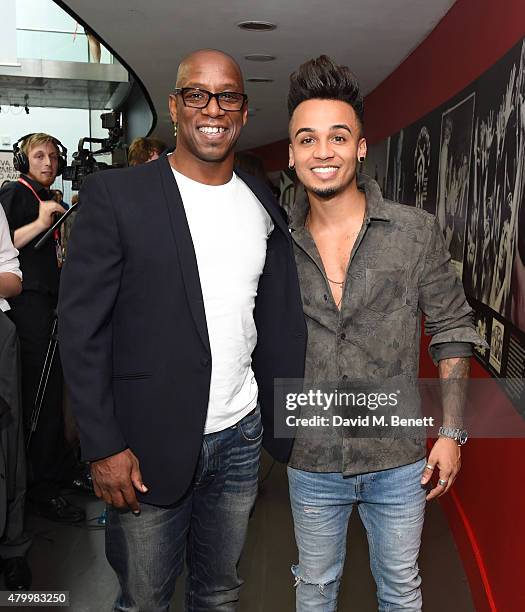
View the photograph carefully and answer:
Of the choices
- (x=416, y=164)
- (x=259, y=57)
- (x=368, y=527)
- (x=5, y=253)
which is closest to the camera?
(x=368, y=527)

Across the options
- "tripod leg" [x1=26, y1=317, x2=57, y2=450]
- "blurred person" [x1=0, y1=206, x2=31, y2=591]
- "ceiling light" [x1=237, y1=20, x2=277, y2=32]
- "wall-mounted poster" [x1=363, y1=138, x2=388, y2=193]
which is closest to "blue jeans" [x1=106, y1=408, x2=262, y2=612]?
"blurred person" [x1=0, y1=206, x2=31, y2=591]

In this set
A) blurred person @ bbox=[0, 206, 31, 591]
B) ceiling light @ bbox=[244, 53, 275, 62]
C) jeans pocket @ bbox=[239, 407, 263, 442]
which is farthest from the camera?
ceiling light @ bbox=[244, 53, 275, 62]

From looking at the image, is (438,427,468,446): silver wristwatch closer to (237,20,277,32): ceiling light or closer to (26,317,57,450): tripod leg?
(26,317,57,450): tripod leg

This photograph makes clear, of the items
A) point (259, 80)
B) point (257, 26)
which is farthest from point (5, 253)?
point (259, 80)

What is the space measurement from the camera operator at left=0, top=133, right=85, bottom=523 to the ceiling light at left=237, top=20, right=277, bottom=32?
4.73 ft

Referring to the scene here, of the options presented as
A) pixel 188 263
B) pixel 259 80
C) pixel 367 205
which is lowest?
pixel 188 263

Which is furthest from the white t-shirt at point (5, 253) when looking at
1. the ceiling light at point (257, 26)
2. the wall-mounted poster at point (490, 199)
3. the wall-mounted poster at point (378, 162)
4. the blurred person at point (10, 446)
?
the wall-mounted poster at point (378, 162)

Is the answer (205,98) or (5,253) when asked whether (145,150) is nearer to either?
(5,253)

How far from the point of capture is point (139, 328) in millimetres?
1470

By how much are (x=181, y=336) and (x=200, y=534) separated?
562 millimetres

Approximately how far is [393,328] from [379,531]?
49 centimetres

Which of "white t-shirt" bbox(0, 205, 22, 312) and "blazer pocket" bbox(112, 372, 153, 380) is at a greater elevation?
"white t-shirt" bbox(0, 205, 22, 312)

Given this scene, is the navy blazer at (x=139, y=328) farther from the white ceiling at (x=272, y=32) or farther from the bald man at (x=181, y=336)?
the white ceiling at (x=272, y=32)

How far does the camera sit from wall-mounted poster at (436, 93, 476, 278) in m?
2.89
